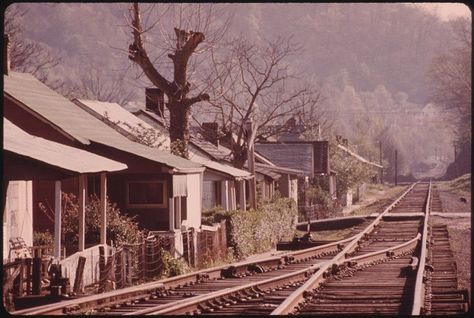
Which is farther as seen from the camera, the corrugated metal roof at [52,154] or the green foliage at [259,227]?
the green foliage at [259,227]

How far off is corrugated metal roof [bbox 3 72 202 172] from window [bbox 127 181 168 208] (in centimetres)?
168

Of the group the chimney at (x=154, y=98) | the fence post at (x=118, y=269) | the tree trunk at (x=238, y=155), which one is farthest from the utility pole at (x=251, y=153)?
the fence post at (x=118, y=269)

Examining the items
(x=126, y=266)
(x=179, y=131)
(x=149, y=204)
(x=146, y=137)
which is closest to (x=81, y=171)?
(x=126, y=266)

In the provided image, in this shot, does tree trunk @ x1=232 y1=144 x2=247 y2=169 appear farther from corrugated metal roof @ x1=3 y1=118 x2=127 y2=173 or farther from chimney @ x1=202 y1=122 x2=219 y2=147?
corrugated metal roof @ x1=3 y1=118 x2=127 y2=173

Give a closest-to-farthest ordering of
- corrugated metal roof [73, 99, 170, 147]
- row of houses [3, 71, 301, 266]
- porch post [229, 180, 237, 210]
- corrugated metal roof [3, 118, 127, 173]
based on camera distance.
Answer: corrugated metal roof [3, 118, 127, 173]
row of houses [3, 71, 301, 266]
corrugated metal roof [73, 99, 170, 147]
porch post [229, 180, 237, 210]

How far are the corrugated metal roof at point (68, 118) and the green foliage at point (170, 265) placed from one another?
3943 millimetres

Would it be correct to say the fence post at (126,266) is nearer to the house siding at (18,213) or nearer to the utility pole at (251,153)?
the house siding at (18,213)

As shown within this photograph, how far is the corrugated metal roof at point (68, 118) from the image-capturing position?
26239 mm

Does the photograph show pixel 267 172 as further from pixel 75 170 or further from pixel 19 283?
pixel 19 283

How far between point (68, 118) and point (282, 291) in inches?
562

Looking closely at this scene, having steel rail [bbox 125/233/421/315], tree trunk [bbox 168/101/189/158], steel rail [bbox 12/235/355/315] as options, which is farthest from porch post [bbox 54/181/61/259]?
tree trunk [bbox 168/101/189/158]

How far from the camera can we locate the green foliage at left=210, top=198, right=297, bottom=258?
98.0 ft

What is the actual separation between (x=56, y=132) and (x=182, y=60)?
7207 mm

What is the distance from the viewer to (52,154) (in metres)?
19.4
